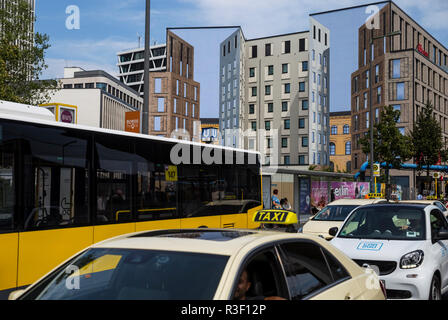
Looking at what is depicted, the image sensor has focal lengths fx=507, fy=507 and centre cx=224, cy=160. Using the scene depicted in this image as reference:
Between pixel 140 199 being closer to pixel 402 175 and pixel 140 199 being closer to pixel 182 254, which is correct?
pixel 182 254

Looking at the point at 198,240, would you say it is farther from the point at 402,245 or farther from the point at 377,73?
the point at 377,73

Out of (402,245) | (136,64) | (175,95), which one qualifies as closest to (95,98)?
(175,95)

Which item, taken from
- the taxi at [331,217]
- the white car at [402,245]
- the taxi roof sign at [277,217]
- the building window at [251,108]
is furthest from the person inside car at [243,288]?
the building window at [251,108]

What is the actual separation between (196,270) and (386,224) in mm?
6037

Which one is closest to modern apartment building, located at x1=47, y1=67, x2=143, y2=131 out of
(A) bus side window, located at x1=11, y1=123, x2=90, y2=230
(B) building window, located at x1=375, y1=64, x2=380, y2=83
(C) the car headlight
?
(B) building window, located at x1=375, y1=64, x2=380, y2=83

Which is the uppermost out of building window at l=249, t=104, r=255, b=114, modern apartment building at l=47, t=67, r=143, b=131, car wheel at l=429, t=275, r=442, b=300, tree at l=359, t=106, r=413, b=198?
modern apartment building at l=47, t=67, r=143, b=131

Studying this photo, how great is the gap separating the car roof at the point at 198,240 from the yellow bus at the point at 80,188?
403 cm

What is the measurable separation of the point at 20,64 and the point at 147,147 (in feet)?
46.6

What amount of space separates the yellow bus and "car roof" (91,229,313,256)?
4031mm

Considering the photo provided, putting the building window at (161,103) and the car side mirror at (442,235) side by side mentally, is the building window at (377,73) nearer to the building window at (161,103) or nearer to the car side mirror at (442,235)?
the building window at (161,103)

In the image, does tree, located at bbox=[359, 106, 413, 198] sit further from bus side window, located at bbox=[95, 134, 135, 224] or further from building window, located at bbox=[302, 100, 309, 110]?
building window, located at bbox=[302, 100, 309, 110]

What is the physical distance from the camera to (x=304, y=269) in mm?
3766

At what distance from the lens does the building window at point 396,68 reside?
70125 millimetres

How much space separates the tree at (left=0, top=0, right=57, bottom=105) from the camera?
20812 millimetres
